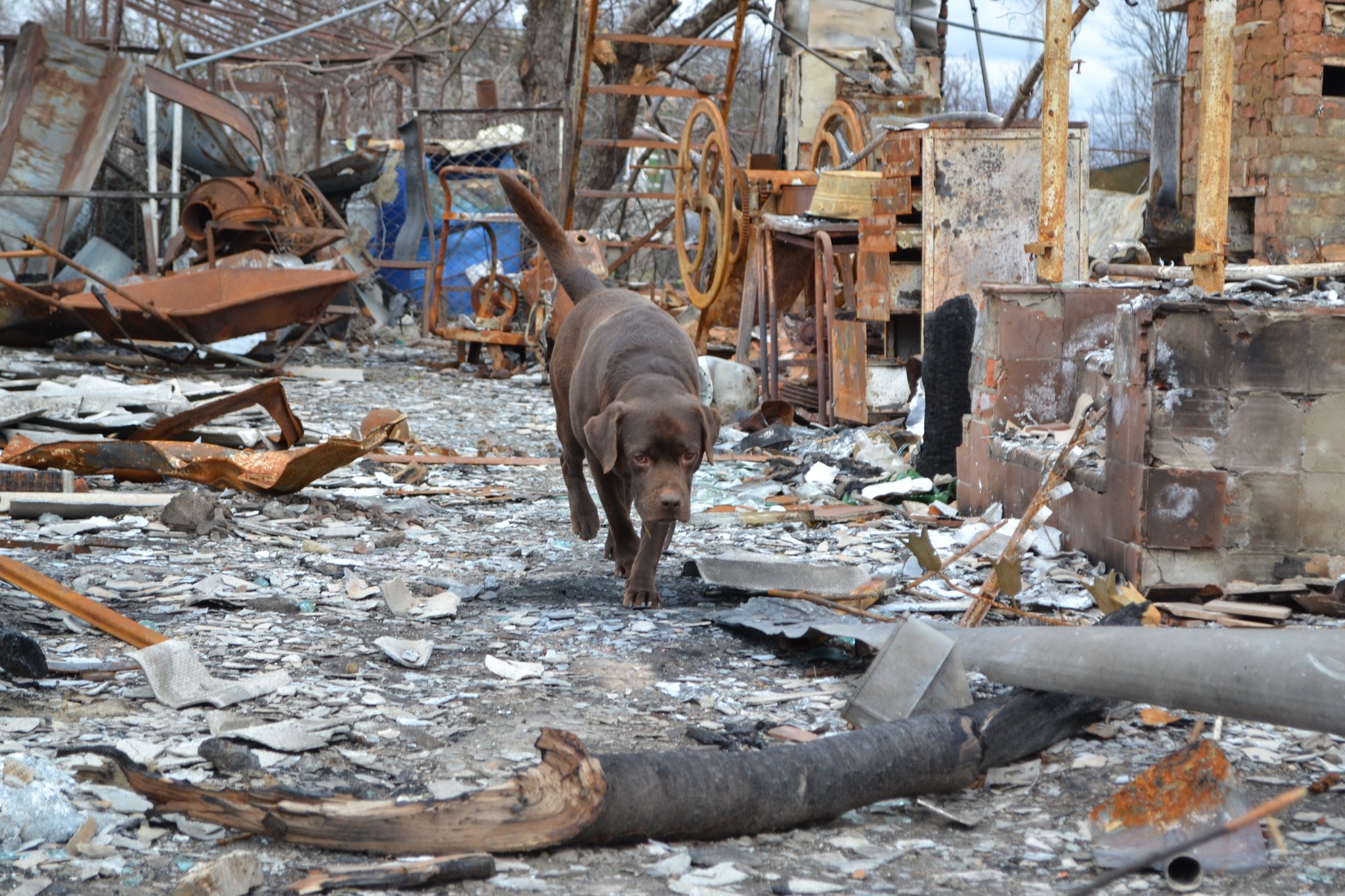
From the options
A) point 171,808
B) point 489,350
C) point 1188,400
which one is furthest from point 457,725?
point 489,350

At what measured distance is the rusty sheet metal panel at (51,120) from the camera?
14.2m

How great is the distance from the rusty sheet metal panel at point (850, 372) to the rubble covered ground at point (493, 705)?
243cm

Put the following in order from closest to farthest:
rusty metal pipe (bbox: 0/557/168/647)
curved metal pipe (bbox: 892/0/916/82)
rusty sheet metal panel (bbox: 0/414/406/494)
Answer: rusty metal pipe (bbox: 0/557/168/647), rusty sheet metal panel (bbox: 0/414/406/494), curved metal pipe (bbox: 892/0/916/82)

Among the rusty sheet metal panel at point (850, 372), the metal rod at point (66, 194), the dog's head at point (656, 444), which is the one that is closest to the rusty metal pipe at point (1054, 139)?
the dog's head at point (656, 444)

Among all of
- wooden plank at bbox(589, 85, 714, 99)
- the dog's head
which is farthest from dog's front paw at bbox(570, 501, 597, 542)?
wooden plank at bbox(589, 85, 714, 99)

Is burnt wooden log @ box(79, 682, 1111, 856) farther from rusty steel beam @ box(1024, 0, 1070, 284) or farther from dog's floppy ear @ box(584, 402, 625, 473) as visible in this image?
rusty steel beam @ box(1024, 0, 1070, 284)

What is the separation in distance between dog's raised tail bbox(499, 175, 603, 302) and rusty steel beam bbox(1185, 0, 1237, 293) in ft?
8.52

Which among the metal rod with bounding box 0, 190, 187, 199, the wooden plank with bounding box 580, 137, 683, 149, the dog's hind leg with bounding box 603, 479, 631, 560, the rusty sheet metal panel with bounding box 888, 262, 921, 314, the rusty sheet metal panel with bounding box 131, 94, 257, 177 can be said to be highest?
the rusty sheet metal panel with bounding box 131, 94, 257, 177

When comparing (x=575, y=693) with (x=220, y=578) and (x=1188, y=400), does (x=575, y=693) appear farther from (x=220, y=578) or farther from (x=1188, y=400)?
(x=1188, y=400)

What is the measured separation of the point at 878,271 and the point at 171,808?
6.70 meters

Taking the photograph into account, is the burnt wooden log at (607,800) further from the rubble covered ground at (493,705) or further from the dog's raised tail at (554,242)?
the dog's raised tail at (554,242)

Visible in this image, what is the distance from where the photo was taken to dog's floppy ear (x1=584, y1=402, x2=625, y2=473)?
4.46 m

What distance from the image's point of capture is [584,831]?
245 cm

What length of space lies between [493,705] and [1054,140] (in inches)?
148
